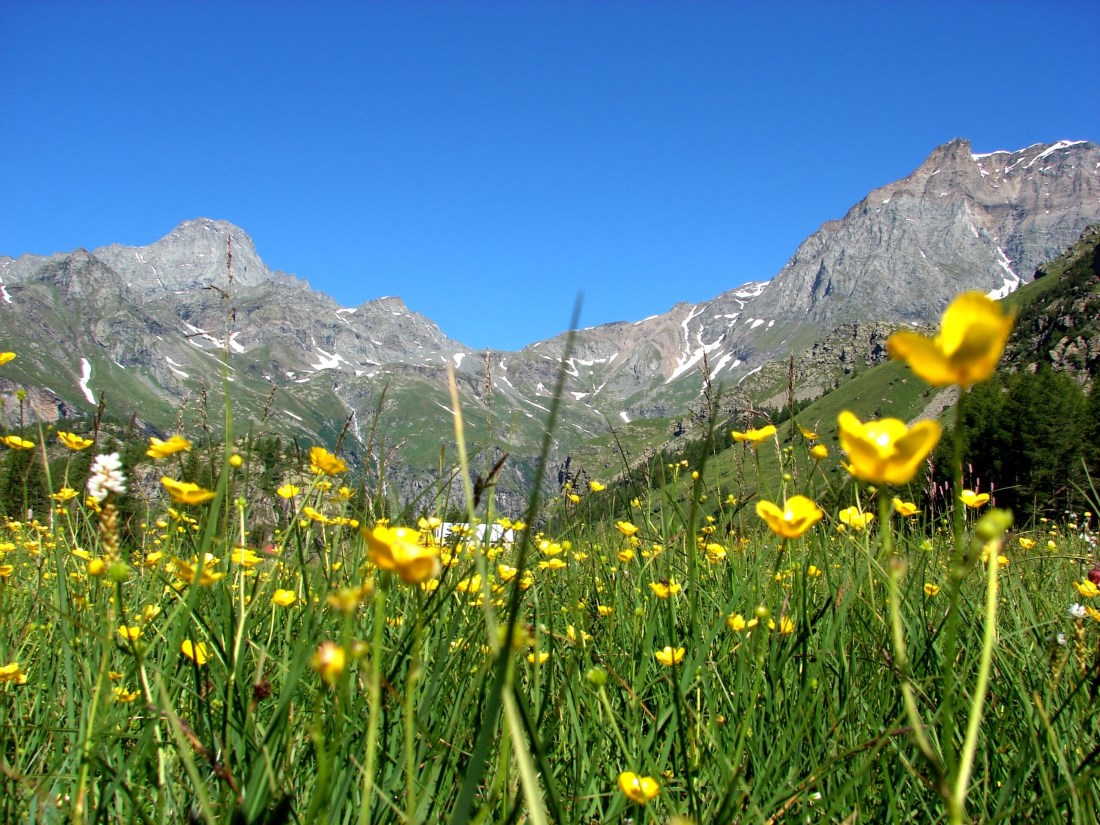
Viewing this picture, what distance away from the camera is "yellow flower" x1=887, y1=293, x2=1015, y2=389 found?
26.0 inches

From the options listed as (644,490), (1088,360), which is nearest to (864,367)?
(1088,360)

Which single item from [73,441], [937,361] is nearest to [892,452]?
[937,361]

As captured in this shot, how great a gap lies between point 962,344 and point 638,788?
89 centimetres

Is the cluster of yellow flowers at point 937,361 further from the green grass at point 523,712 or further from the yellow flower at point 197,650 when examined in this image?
the yellow flower at point 197,650

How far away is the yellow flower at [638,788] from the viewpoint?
1.16 meters

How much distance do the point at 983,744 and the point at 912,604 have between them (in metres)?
0.60

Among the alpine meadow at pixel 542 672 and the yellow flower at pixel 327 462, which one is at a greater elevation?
the yellow flower at pixel 327 462

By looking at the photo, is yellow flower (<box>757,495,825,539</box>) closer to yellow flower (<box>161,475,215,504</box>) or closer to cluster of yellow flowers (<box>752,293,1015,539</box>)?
cluster of yellow flowers (<box>752,293,1015,539</box>)

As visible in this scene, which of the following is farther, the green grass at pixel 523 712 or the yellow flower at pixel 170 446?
the yellow flower at pixel 170 446

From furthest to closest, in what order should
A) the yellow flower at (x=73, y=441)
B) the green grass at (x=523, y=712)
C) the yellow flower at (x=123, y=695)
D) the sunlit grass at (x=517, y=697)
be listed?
1. the yellow flower at (x=73, y=441)
2. the yellow flower at (x=123, y=695)
3. the green grass at (x=523, y=712)
4. the sunlit grass at (x=517, y=697)

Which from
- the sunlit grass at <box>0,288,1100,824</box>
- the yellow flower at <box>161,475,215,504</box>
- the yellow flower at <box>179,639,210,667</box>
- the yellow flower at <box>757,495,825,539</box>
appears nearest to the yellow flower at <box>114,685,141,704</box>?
the sunlit grass at <box>0,288,1100,824</box>

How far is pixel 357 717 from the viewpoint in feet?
5.22

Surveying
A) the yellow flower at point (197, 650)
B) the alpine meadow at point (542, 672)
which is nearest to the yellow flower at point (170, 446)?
the alpine meadow at point (542, 672)

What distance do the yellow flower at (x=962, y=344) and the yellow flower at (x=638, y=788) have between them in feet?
2.77
